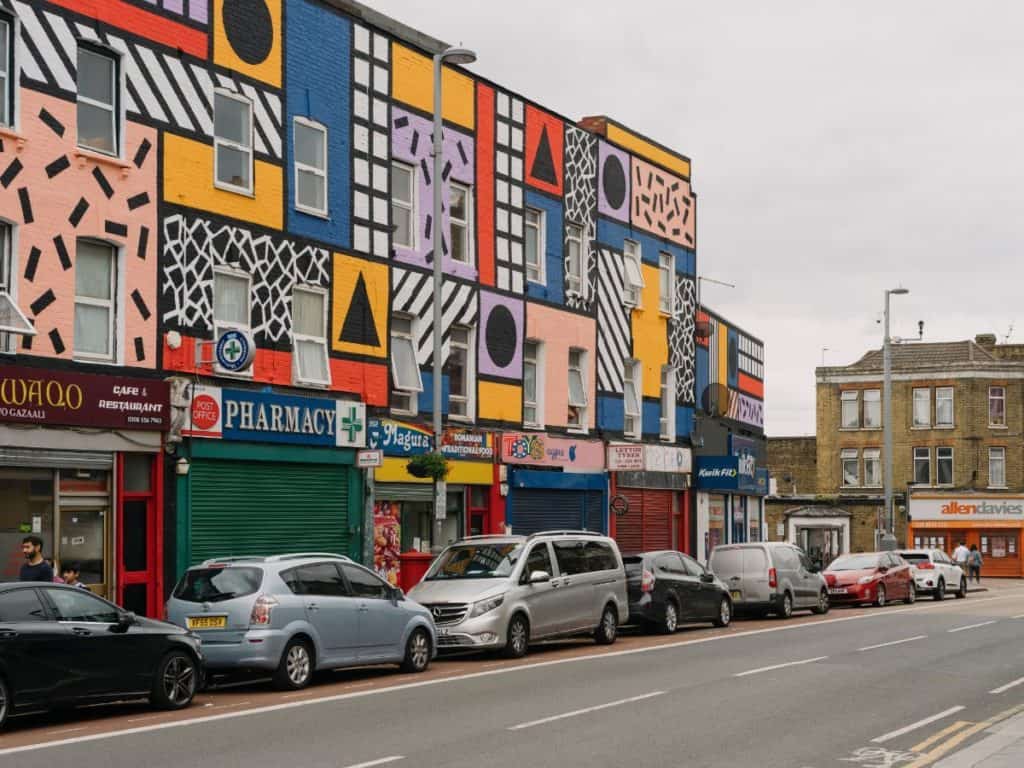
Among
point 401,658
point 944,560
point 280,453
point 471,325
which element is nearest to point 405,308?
point 471,325

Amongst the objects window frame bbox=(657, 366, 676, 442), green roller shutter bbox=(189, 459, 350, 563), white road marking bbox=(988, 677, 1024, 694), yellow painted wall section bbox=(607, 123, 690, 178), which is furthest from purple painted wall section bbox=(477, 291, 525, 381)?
white road marking bbox=(988, 677, 1024, 694)

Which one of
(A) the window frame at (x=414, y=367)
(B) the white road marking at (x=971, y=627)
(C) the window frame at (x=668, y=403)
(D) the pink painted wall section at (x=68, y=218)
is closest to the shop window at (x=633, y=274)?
(C) the window frame at (x=668, y=403)

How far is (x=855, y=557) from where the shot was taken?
40.0 m

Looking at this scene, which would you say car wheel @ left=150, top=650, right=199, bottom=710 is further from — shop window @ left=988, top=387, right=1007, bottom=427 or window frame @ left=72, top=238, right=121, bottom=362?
shop window @ left=988, top=387, right=1007, bottom=427

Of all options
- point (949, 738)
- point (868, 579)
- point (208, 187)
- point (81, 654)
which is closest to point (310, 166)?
point (208, 187)

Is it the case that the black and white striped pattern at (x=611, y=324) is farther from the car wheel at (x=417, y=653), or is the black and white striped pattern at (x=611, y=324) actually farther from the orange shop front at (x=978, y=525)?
the orange shop front at (x=978, y=525)

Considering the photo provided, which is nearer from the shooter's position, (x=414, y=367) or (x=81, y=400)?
(x=81, y=400)

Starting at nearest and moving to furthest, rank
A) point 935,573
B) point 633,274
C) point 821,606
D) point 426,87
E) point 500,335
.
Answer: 1. point 426,87
2. point 500,335
3. point 821,606
4. point 633,274
5. point 935,573

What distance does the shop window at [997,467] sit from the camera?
238 ft

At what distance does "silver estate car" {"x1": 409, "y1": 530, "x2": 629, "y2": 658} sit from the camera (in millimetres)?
21250

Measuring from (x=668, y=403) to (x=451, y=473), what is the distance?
12.4 m

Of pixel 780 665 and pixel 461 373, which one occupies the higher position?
pixel 461 373

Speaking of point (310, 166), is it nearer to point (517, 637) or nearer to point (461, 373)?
point (461, 373)

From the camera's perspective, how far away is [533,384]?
34219mm
